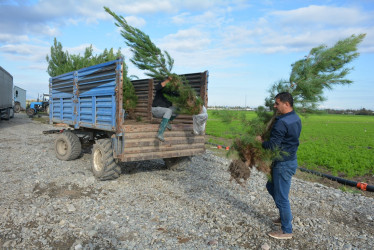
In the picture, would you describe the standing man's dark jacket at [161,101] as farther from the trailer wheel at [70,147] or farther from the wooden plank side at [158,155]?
the trailer wheel at [70,147]

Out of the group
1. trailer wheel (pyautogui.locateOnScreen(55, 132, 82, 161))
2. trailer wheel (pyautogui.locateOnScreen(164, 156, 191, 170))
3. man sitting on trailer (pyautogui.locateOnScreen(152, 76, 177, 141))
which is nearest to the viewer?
man sitting on trailer (pyautogui.locateOnScreen(152, 76, 177, 141))

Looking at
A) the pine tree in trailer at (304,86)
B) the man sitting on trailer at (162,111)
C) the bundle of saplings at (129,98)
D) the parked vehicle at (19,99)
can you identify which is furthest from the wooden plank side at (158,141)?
the parked vehicle at (19,99)

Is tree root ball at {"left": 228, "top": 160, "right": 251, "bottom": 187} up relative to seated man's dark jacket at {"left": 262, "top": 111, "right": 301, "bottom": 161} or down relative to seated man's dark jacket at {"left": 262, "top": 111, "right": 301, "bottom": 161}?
down

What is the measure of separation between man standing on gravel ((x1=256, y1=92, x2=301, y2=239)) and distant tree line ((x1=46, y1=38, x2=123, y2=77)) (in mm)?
17945

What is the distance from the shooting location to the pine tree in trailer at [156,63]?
15.9ft

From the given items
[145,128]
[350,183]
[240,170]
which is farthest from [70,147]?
[350,183]

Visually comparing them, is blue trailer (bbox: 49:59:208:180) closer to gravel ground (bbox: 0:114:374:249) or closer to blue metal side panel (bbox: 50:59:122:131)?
blue metal side panel (bbox: 50:59:122:131)

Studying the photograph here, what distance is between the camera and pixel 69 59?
23516mm

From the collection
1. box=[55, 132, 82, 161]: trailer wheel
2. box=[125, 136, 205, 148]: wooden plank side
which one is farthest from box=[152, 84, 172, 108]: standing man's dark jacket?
box=[55, 132, 82, 161]: trailer wheel

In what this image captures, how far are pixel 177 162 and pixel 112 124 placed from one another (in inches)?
87.1

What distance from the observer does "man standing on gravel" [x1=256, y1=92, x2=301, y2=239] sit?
139 inches

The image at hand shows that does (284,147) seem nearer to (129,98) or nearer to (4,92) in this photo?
(129,98)

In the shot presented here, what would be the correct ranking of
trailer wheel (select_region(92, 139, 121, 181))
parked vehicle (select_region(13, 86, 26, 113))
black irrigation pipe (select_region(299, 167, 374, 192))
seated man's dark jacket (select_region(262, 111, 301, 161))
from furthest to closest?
parked vehicle (select_region(13, 86, 26, 113))
black irrigation pipe (select_region(299, 167, 374, 192))
trailer wheel (select_region(92, 139, 121, 181))
seated man's dark jacket (select_region(262, 111, 301, 161))

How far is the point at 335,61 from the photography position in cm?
381
